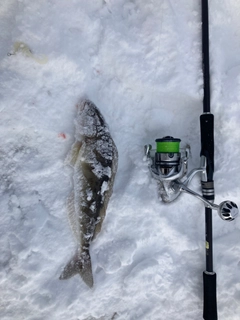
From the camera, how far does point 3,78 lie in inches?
79.7

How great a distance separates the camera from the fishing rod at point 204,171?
6.26 feet

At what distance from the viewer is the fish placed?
1.98m

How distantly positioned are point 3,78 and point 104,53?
0.70m

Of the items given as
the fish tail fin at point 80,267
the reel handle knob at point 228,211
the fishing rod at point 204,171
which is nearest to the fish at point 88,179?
the fish tail fin at point 80,267

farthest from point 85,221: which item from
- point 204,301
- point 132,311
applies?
point 204,301

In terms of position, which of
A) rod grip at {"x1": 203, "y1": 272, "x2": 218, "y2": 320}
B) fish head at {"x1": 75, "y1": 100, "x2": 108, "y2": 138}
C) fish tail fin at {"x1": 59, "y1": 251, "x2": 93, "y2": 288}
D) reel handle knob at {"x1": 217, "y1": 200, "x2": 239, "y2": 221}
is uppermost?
fish head at {"x1": 75, "y1": 100, "x2": 108, "y2": 138}

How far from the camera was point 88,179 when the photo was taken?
2033 millimetres

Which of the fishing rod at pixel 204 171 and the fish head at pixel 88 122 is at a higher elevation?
the fish head at pixel 88 122

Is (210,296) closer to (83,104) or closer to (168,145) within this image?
(168,145)

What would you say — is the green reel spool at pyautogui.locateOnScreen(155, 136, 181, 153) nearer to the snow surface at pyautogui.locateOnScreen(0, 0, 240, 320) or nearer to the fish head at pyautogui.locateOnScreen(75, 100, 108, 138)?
the snow surface at pyautogui.locateOnScreen(0, 0, 240, 320)

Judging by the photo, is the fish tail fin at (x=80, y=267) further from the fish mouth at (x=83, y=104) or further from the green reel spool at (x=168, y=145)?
the fish mouth at (x=83, y=104)

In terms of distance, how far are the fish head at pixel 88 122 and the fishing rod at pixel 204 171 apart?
37cm

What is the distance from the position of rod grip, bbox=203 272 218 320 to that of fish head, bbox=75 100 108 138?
46.0 inches

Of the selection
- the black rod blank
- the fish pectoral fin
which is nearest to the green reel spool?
the black rod blank
